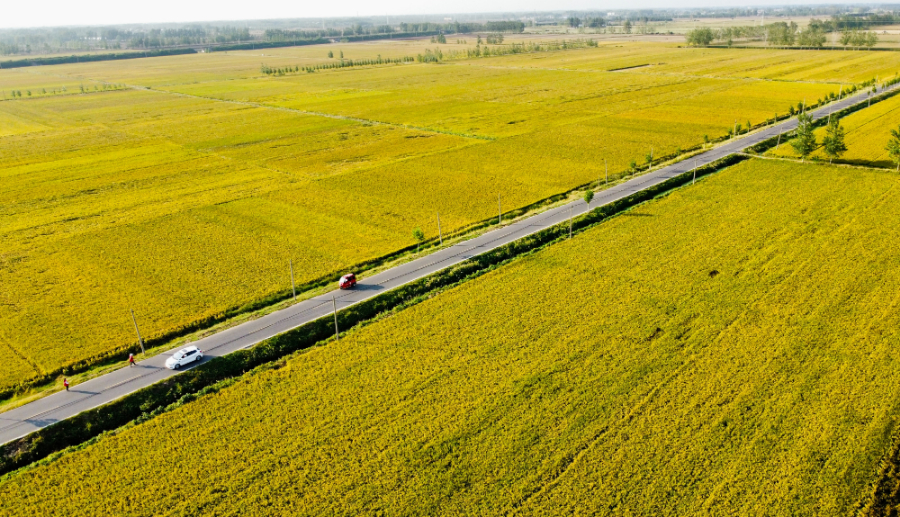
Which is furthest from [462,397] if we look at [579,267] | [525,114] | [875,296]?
[525,114]

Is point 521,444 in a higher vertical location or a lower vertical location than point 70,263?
lower

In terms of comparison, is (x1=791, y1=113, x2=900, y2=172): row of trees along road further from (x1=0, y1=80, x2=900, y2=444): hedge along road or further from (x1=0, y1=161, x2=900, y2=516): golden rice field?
(x1=0, y1=161, x2=900, y2=516): golden rice field

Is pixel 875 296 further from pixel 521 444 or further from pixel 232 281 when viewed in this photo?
pixel 232 281

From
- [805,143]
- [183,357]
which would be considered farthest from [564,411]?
[805,143]

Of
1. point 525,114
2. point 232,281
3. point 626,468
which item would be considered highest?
point 525,114

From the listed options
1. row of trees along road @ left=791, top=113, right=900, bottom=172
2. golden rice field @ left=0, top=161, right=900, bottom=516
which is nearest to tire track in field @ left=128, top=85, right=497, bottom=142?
row of trees along road @ left=791, top=113, right=900, bottom=172

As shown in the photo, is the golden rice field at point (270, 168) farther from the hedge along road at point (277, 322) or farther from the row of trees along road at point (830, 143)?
the row of trees along road at point (830, 143)
